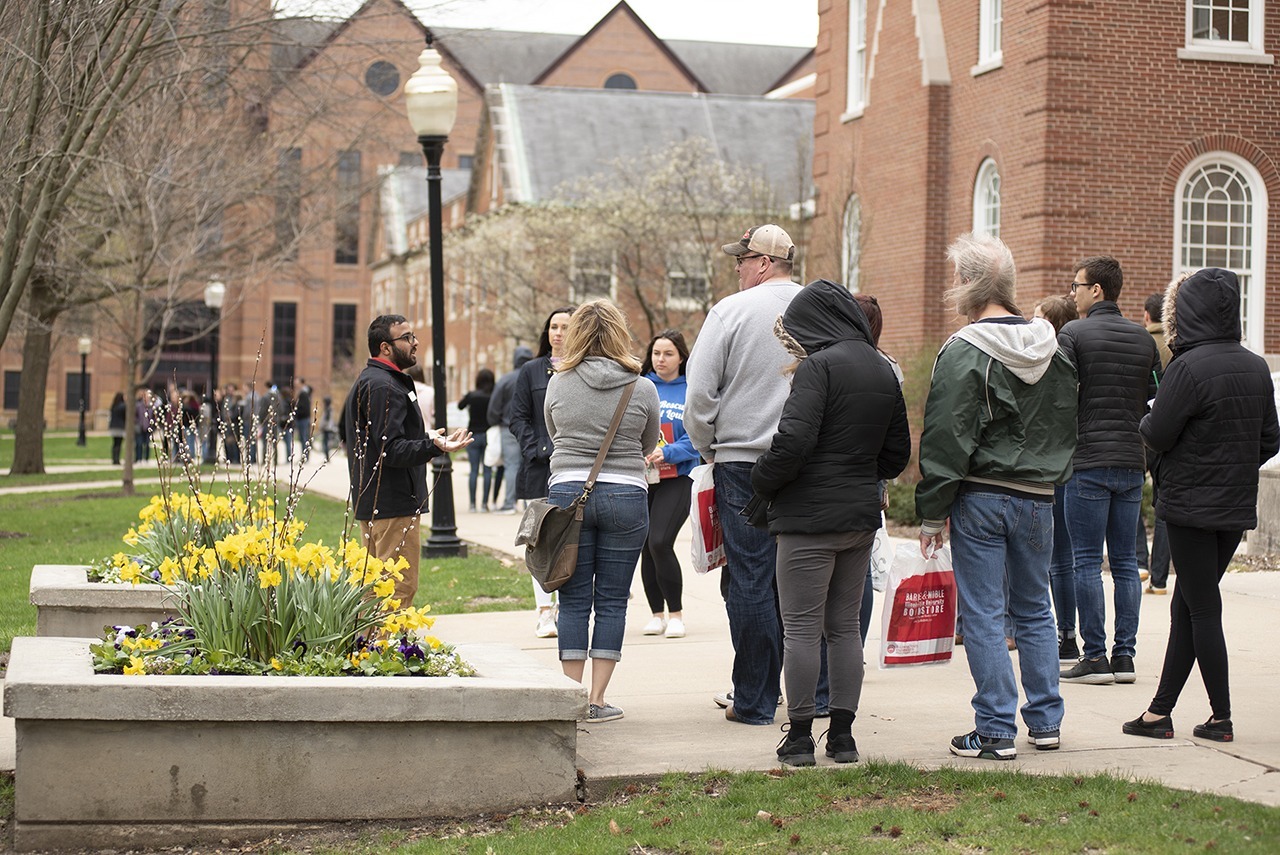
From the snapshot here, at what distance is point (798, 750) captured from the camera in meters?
5.95

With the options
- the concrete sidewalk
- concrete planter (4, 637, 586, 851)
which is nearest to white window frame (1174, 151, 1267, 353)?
the concrete sidewalk

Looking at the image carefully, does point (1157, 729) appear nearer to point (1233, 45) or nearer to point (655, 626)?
point (655, 626)

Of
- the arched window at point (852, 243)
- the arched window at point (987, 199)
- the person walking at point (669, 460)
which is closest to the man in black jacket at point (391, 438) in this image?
the person walking at point (669, 460)

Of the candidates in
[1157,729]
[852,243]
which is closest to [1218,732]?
[1157,729]

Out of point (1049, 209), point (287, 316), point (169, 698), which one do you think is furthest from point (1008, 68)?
point (287, 316)

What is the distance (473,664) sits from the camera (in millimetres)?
6125

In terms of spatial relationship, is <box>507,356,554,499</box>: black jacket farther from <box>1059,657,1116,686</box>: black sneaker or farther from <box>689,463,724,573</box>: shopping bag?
<box>1059,657,1116,686</box>: black sneaker

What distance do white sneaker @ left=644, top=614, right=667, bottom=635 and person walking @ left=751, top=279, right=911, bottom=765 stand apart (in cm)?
372

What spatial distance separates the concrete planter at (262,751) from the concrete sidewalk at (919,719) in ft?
1.55

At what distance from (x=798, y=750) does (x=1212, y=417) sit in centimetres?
222

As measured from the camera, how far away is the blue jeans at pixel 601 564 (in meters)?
6.68

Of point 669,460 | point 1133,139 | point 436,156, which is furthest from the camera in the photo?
point 1133,139

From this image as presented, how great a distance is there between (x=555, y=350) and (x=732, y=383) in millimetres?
2500

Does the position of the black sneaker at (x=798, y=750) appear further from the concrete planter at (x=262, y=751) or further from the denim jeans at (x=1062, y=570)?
the denim jeans at (x=1062, y=570)
